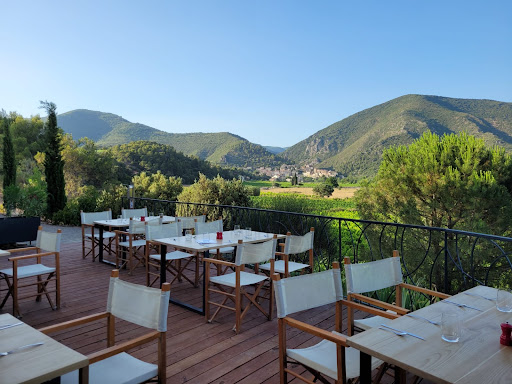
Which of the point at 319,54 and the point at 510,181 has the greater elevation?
the point at 319,54

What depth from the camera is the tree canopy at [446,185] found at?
36.1 feet

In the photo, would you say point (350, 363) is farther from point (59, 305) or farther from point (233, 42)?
point (233, 42)

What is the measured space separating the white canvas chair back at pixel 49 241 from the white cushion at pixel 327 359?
295cm

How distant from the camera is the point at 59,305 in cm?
382

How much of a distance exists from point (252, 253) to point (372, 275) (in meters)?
1.25

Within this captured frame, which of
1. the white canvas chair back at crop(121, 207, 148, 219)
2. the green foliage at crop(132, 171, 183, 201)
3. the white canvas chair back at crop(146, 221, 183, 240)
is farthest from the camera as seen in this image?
the green foliage at crop(132, 171, 183, 201)

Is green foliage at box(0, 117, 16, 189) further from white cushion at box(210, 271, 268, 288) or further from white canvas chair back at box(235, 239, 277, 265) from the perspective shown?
white canvas chair back at box(235, 239, 277, 265)

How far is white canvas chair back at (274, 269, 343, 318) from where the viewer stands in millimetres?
1941

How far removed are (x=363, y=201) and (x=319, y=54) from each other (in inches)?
744

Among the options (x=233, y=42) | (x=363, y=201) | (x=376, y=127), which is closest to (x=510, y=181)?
(x=363, y=201)

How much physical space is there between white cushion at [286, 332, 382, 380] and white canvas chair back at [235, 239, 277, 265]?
52.6 inches

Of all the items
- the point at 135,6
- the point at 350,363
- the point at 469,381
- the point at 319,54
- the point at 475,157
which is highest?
the point at 319,54

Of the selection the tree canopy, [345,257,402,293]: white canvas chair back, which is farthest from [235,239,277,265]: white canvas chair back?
the tree canopy

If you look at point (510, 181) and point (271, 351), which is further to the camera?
point (510, 181)
